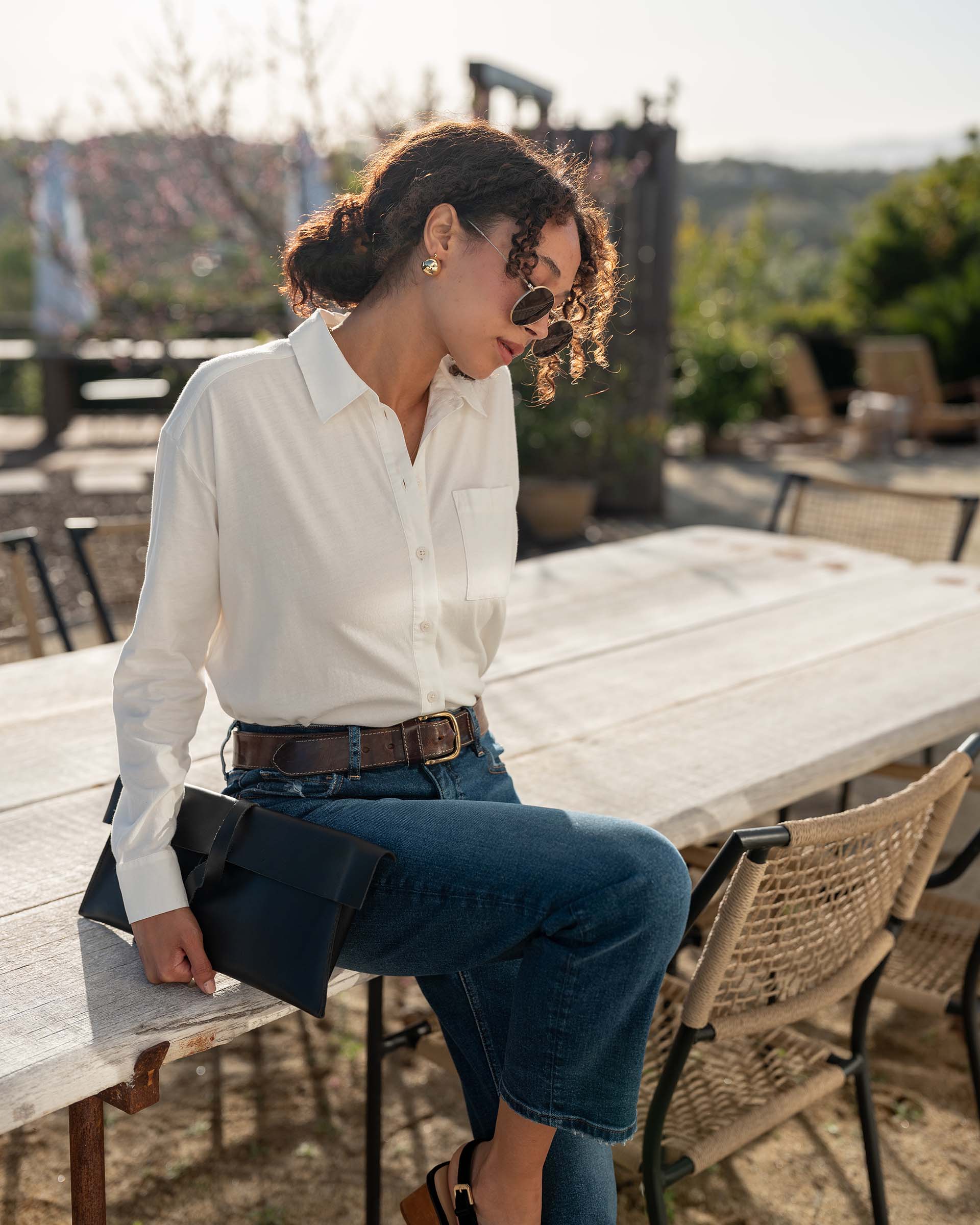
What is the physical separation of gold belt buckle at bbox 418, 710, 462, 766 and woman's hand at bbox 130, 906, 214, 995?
39cm

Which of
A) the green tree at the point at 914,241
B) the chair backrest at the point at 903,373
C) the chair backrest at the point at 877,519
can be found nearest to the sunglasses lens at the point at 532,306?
the chair backrest at the point at 877,519

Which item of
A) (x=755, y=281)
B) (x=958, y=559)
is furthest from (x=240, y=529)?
(x=755, y=281)

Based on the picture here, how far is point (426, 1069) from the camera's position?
2.49m

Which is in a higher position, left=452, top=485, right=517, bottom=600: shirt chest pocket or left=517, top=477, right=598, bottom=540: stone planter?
left=452, top=485, right=517, bottom=600: shirt chest pocket

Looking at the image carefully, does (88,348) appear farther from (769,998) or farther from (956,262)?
(956,262)

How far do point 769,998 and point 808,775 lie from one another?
0.43 metres

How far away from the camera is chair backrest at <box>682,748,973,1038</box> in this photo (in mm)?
1450

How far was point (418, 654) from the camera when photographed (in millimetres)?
1581

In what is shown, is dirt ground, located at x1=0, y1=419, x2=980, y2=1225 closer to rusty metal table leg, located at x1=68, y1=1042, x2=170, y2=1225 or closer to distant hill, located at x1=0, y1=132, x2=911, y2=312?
rusty metal table leg, located at x1=68, y1=1042, x2=170, y2=1225

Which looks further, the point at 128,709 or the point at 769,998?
the point at 769,998

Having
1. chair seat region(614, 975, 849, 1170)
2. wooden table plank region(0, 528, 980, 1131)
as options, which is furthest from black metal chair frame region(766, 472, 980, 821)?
chair seat region(614, 975, 849, 1170)

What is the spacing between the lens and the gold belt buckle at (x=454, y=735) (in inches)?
62.6

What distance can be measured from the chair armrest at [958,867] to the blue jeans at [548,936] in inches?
31.8

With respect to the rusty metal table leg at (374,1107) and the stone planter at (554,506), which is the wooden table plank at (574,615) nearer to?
the rusty metal table leg at (374,1107)
